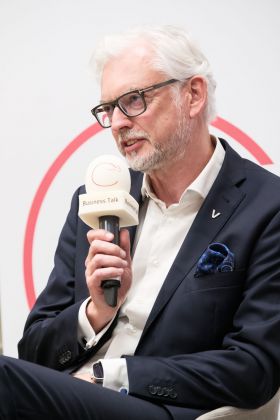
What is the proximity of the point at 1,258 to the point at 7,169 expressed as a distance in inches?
16.8

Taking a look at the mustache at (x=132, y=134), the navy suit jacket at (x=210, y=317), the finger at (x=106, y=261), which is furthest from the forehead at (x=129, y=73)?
the finger at (x=106, y=261)

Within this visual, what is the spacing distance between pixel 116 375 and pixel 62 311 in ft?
1.36

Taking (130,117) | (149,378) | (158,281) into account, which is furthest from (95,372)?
(130,117)

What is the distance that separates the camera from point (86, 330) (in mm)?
2369

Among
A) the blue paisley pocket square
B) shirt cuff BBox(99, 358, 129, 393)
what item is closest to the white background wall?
the blue paisley pocket square

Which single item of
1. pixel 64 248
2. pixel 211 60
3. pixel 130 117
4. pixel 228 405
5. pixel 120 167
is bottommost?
pixel 228 405

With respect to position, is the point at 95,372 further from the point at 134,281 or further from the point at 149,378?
the point at 134,281

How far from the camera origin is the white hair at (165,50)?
2480mm

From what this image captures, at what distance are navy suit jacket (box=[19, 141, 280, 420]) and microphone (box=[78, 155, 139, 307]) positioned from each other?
0.28m

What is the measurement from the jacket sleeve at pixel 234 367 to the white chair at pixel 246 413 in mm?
23

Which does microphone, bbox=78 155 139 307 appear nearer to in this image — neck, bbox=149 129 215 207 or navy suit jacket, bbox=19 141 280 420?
navy suit jacket, bbox=19 141 280 420

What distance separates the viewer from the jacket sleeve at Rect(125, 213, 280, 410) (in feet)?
6.81

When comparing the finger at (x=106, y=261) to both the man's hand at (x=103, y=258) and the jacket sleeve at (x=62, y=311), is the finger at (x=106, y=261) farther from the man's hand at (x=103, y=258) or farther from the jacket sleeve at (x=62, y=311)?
the jacket sleeve at (x=62, y=311)

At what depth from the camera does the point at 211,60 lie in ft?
10.3
